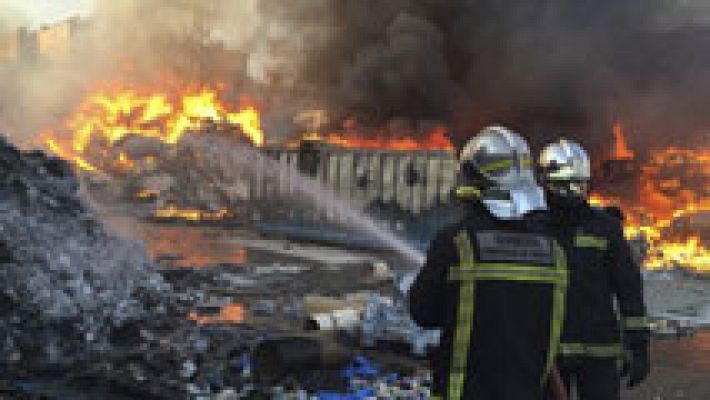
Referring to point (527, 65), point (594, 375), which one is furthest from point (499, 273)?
point (527, 65)

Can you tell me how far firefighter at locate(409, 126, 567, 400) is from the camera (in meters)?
2.63

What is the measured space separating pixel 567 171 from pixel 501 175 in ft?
5.88

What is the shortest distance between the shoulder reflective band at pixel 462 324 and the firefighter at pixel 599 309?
1.46 meters

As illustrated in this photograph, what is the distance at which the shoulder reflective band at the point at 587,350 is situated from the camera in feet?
13.0

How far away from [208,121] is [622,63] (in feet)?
37.4

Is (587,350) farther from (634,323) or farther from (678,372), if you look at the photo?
(678,372)

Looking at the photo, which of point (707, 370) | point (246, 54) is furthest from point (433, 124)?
point (707, 370)

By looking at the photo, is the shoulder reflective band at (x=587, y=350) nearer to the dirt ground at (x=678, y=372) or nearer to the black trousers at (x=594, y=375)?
the black trousers at (x=594, y=375)

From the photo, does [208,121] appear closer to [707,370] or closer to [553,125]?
[553,125]

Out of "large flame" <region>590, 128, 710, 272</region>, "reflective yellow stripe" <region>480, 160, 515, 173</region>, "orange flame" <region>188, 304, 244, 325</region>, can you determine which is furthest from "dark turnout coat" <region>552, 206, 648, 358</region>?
"large flame" <region>590, 128, 710, 272</region>

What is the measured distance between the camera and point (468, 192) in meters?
2.79

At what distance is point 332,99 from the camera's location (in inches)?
888

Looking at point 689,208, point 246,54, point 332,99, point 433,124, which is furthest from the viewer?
point 246,54

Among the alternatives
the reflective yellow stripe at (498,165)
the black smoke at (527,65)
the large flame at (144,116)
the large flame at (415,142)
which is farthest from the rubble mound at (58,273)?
the large flame at (144,116)
